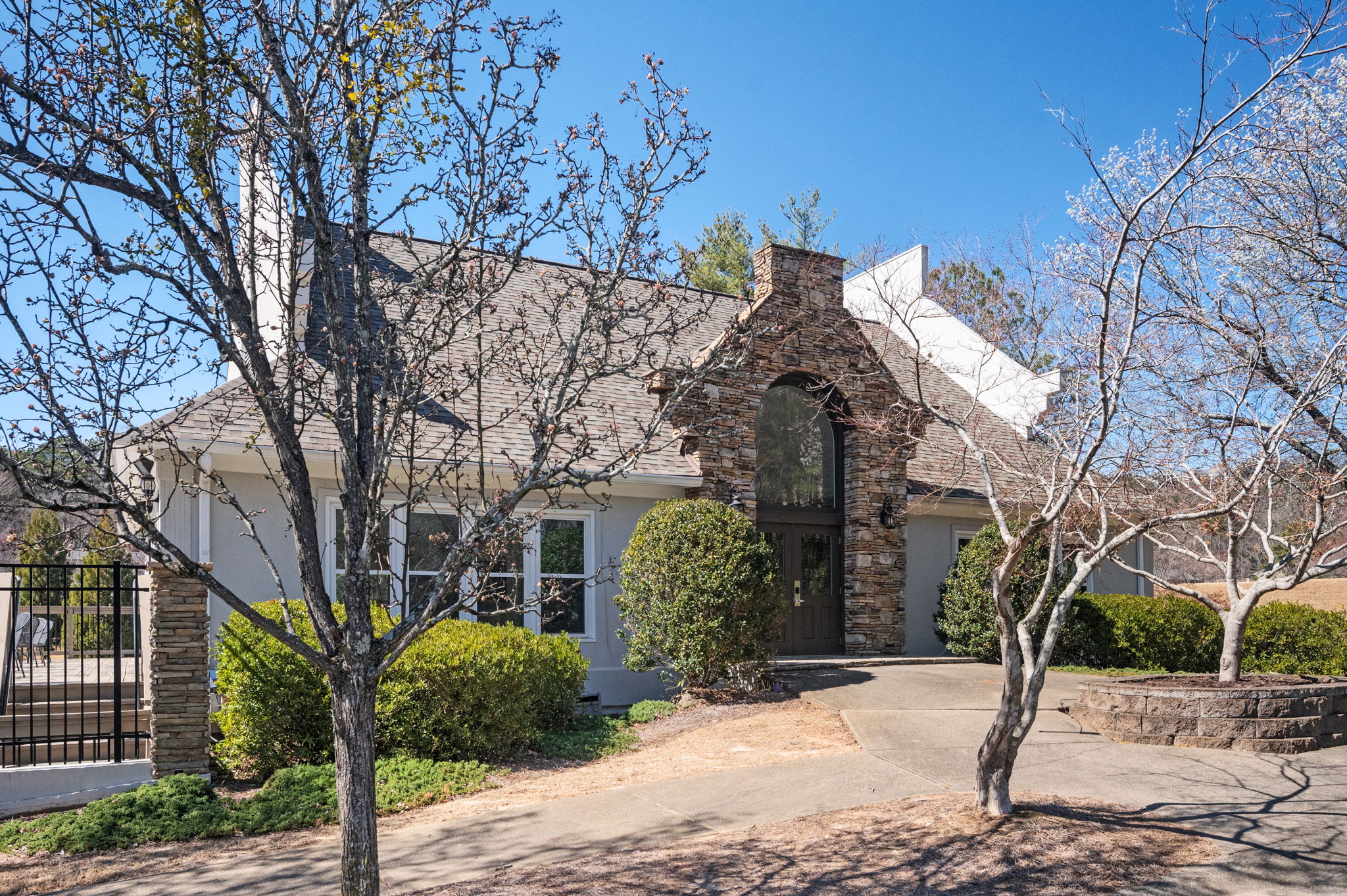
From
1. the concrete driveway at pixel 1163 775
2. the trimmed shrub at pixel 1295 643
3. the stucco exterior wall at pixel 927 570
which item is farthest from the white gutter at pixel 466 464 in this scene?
the trimmed shrub at pixel 1295 643

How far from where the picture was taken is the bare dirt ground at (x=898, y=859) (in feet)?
18.7

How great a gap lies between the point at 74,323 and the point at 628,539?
906cm

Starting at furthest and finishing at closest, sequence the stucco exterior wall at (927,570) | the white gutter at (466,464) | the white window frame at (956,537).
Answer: the white window frame at (956,537)
the stucco exterior wall at (927,570)
the white gutter at (466,464)

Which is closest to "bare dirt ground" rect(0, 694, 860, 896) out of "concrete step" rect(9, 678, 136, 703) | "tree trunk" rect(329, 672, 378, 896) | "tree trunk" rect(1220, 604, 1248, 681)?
"tree trunk" rect(329, 672, 378, 896)

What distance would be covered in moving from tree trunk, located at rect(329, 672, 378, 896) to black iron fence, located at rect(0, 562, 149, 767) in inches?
106

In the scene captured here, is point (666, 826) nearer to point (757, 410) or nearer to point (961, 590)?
point (757, 410)

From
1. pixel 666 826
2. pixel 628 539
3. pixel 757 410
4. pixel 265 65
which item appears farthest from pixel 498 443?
pixel 265 65

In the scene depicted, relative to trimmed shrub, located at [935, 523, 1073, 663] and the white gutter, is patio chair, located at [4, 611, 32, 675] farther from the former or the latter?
trimmed shrub, located at [935, 523, 1073, 663]

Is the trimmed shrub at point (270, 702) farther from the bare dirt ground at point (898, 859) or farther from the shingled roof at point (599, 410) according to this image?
the bare dirt ground at point (898, 859)

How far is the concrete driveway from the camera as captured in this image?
19.9 feet

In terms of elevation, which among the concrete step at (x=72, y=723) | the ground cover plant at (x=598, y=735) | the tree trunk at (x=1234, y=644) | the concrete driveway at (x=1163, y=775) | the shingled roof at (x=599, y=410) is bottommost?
the ground cover plant at (x=598, y=735)

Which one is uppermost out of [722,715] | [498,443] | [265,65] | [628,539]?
[265,65]

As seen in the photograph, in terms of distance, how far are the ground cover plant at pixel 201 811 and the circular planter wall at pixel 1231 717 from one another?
6.28m

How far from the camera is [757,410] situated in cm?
1426
